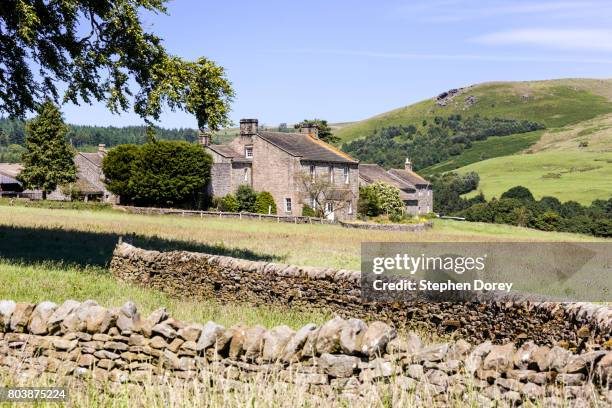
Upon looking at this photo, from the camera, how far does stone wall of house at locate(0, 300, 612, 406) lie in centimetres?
655

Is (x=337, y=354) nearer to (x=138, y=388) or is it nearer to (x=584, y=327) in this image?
(x=138, y=388)

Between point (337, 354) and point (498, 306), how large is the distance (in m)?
5.98

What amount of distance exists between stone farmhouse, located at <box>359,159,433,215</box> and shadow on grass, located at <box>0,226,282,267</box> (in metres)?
55.0

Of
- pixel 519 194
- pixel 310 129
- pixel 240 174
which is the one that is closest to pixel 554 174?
pixel 519 194

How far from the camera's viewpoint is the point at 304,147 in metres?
72.1

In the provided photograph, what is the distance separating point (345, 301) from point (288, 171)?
178 ft

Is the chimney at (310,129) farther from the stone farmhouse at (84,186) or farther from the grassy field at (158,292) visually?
the grassy field at (158,292)

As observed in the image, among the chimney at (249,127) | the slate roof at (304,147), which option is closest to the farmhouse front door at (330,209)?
the slate roof at (304,147)

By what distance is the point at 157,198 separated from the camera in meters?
72.1

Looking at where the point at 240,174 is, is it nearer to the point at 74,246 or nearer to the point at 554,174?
the point at 74,246

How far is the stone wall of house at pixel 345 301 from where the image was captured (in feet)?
36.5

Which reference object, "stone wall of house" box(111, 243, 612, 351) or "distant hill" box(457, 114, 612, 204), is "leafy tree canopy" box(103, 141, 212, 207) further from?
"distant hill" box(457, 114, 612, 204)

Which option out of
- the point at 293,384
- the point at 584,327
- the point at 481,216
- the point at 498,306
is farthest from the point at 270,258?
the point at 481,216

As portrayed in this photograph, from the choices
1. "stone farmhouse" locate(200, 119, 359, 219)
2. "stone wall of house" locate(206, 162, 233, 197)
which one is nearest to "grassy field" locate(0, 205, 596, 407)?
"stone farmhouse" locate(200, 119, 359, 219)
